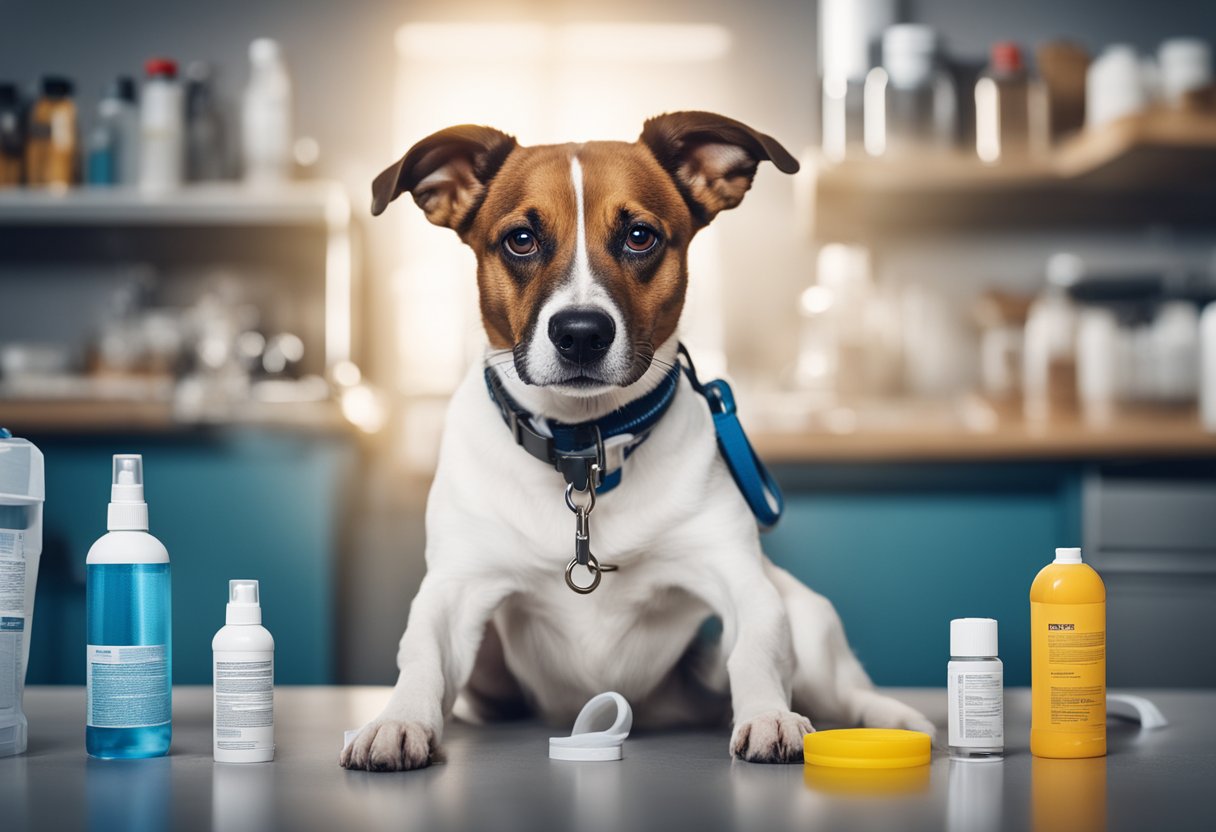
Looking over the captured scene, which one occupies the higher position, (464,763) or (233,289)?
(233,289)

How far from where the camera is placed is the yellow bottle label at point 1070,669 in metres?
0.87

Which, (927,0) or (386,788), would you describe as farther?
(927,0)

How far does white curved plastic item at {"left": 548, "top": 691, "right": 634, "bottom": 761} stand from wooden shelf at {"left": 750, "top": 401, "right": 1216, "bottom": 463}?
1502mm

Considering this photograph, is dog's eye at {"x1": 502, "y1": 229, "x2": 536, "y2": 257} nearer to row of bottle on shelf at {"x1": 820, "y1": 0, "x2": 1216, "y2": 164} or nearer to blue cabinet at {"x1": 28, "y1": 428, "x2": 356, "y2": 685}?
blue cabinet at {"x1": 28, "y1": 428, "x2": 356, "y2": 685}

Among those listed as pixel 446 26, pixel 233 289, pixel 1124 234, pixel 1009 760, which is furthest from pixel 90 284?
pixel 1009 760

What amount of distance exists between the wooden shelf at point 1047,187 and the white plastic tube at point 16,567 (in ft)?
7.51

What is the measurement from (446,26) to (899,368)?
5.05ft

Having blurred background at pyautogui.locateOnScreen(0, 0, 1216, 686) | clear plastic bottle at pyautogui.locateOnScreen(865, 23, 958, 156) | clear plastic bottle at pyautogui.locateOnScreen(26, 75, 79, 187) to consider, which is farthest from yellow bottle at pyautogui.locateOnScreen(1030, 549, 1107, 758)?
clear plastic bottle at pyautogui.locateOnScreen(26, 75, 79, 187)

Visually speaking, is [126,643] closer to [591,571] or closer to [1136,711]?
[591,571]

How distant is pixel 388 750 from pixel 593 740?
0.47ft

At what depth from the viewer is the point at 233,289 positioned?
3221 millimetres

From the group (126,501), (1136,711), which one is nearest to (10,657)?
(126,501)

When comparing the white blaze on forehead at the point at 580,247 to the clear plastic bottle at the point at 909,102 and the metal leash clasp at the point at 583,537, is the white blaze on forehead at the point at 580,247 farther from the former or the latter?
the clear plastic bottle at the point at 909,102

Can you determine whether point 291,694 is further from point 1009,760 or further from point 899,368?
point 899,368
